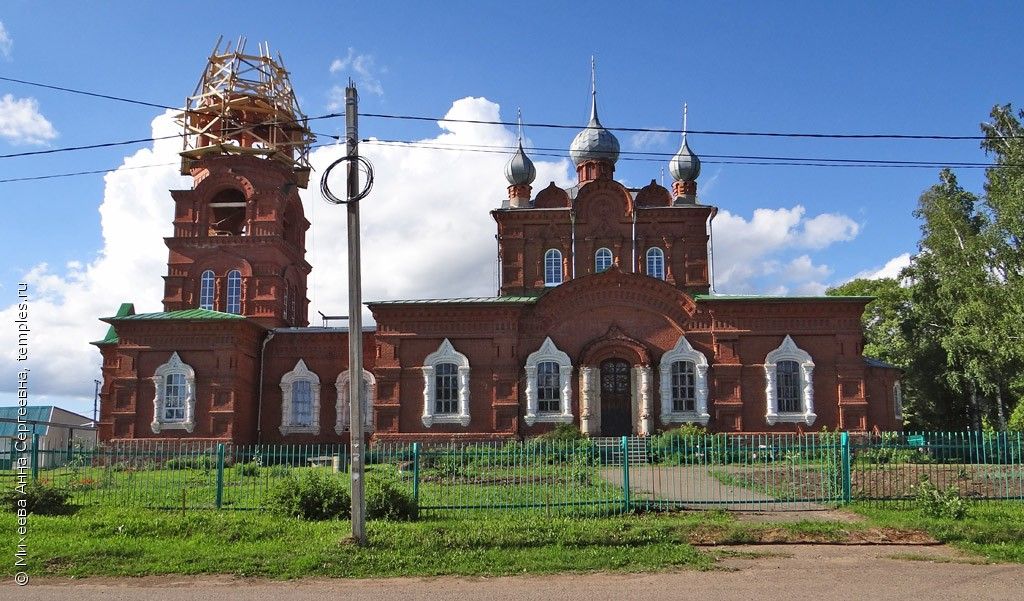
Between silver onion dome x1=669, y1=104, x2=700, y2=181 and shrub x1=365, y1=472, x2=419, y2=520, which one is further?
silver onion dome x1=669, y1=104, x2=700, y2=181

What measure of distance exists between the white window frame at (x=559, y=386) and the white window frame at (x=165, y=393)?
31.7ft

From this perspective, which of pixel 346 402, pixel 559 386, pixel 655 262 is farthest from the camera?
pixel 655 262

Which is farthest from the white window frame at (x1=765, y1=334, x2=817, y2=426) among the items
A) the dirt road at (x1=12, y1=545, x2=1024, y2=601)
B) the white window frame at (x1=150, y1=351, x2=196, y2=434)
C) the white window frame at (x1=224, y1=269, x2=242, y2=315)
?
the white window frame at (x1=224, y1=269, x2=242, y2=315)

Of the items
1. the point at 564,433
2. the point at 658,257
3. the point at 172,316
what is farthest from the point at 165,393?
the point at 658,257

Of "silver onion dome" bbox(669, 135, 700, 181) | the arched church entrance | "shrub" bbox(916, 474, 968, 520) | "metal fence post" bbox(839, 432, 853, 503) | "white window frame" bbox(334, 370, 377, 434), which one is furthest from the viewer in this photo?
"silver onion dome" bbox(669, 135, 700, 181)

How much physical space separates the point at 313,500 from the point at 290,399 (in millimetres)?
14631

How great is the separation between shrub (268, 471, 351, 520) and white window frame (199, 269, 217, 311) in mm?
17107

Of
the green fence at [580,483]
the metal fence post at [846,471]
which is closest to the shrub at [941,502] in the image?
the green fence at [580,483]

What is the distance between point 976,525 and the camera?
1133cm

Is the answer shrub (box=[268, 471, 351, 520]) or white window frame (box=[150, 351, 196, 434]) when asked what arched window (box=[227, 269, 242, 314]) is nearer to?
white window frame (box=[150, 351, 196, 434])

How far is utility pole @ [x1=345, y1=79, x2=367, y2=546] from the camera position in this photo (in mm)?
10914

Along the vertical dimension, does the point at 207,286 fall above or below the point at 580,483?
above

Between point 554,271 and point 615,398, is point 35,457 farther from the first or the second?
point 554,271

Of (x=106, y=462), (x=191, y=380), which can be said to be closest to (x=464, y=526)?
(x=106, y=462)
